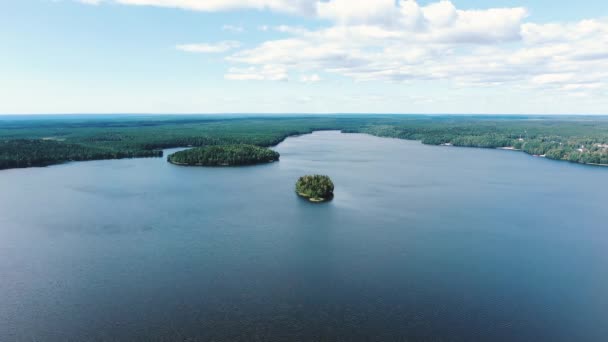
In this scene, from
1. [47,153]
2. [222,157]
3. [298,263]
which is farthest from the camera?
[47,153]

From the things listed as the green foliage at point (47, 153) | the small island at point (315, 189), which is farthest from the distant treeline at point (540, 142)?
the green foliage at point (47, 153)

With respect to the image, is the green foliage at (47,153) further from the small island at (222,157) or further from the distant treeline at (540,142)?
the distant treeline at (540,142)

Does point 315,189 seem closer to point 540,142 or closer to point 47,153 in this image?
point 47,153

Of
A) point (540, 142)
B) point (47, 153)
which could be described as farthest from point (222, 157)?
point (540, 142)

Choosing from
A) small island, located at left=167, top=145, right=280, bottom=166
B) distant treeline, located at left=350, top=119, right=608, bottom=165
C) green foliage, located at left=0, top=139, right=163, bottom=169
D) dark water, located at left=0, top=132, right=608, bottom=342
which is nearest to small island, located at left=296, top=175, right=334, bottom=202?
dark water, located at left=0, top=132, right=608, bottom=342

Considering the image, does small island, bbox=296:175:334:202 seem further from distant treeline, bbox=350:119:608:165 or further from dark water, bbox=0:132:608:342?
distant treeline, bbox=350:119:608:165
